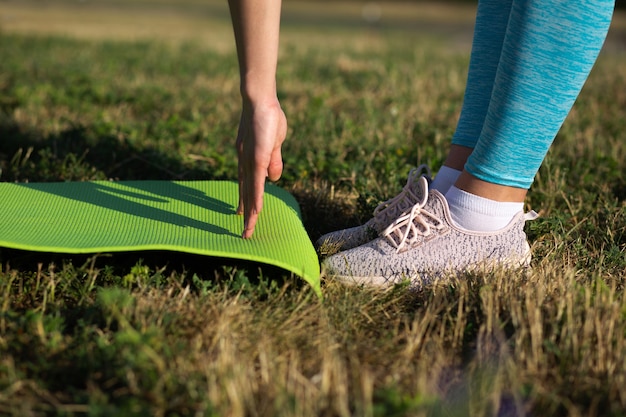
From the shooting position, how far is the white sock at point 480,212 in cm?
183

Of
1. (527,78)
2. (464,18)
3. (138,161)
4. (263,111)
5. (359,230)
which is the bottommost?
(464,18)

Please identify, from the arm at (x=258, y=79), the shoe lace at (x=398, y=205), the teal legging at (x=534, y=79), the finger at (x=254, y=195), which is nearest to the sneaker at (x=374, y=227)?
the shoe lace at (x=398, y=205)

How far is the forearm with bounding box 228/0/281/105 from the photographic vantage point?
1.57 metres

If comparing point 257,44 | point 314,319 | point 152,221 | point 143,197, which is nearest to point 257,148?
point 257,44

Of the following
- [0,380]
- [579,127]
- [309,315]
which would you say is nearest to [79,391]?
[0,380]

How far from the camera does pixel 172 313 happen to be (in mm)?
1523

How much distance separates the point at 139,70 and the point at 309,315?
13.9ft

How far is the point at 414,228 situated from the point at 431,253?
0.28ft

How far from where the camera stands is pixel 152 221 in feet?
6.48

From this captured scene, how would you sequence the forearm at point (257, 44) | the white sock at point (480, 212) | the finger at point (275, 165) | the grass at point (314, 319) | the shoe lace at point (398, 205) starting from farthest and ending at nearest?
the shoe lace at point (398, 205)
the white sock at point (480, 212)
the finger at point (275, 165)
the forearm at point (257, 44)
the grass at point (314, 319)

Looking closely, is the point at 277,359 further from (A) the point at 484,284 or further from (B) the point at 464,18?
(B) the point at 464,18

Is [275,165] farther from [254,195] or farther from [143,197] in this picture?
[143,197]

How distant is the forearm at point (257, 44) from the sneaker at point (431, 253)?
0.54 m

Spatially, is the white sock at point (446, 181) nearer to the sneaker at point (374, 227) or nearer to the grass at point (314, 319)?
the sneaker at point (374, 227)
